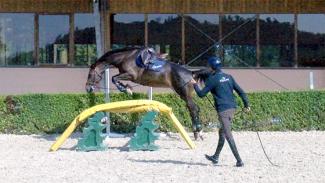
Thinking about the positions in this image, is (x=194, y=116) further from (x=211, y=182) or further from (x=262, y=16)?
(x=262, y=16)

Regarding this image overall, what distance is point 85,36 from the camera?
1939 cm

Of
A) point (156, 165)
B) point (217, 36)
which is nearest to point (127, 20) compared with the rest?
point (217, 36)

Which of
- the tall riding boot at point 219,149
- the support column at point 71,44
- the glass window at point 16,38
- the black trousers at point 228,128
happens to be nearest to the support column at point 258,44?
the support column at point 71,44

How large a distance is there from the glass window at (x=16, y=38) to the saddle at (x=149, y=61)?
6.41 m

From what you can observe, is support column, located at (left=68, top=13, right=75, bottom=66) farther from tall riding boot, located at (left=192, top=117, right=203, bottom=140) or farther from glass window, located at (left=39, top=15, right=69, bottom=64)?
Answer: tall riding boot, located at (left=192, top=117, right=203, bottom=140)

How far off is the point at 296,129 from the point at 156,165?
19.8 ft

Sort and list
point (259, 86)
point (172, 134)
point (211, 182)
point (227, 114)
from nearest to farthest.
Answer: point (211, 182), point (227, 114), point (172, 134), point (259, 86)

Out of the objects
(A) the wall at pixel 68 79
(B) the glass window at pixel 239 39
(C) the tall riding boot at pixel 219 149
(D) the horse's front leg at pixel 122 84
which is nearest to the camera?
(C) the tall riding boot at pixel 219 149

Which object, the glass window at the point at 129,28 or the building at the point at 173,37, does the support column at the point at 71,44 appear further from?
the glass window at the point at 129,28

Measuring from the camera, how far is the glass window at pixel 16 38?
63.9 ft

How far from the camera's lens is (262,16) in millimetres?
19359

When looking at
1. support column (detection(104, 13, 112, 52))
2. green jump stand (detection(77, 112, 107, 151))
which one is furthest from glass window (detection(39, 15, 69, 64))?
green jump stand (detection(77, 112, 107, 151))

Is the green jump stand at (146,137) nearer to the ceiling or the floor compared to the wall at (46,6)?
nearer to the floor

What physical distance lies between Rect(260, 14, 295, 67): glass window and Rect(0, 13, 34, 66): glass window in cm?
726
